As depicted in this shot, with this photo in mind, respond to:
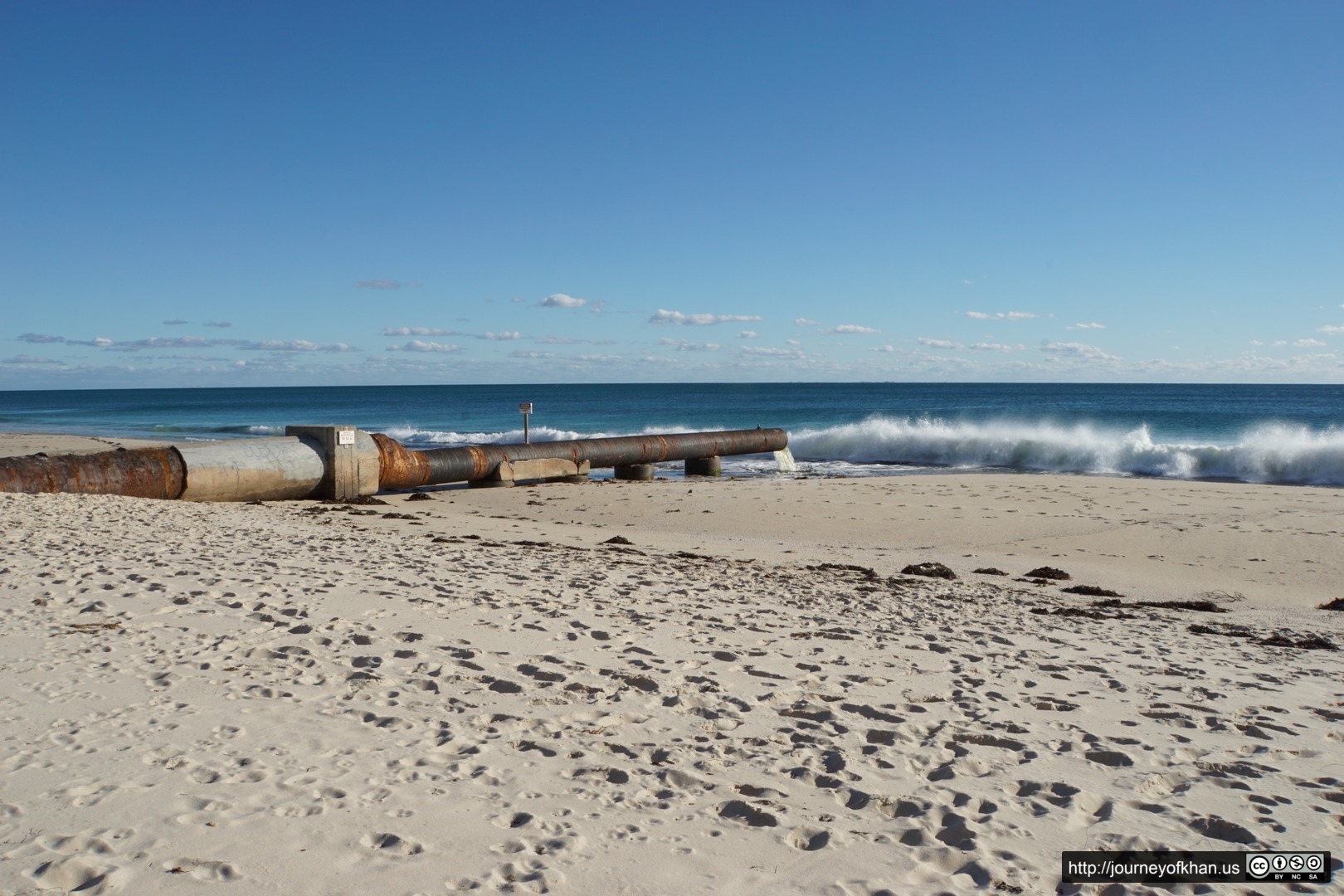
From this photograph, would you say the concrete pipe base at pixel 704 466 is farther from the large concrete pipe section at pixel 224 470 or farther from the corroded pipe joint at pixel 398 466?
the large concrete pipe section at pixel 224 470

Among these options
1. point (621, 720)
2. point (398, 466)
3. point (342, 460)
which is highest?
point (342, 460)

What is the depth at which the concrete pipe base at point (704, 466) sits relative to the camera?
18906mm

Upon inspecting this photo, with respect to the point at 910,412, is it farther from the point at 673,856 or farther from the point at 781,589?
the point at 673,856

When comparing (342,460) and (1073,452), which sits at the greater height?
(342,460)

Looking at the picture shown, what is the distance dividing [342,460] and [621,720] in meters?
9.56

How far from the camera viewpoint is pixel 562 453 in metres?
16.2

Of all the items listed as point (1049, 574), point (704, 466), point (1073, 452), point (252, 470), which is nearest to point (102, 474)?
point (252, 470)

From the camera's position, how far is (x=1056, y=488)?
49.8 feet

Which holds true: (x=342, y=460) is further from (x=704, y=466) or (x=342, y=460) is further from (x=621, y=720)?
(x=621, y=720)

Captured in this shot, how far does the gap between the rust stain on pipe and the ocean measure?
11.7 m

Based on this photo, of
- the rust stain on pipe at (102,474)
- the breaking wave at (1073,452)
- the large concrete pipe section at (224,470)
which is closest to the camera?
the rust stain on pipe at (102,474)

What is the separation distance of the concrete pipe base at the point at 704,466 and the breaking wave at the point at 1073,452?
6.22 meters

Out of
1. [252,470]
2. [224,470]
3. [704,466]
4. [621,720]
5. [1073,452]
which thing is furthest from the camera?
[1073,452]

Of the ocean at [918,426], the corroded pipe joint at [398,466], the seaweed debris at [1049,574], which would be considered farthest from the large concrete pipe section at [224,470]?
the ocean at [918,426]
